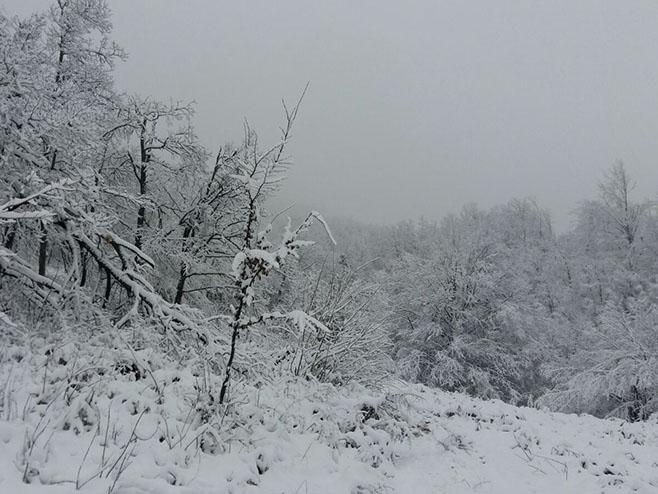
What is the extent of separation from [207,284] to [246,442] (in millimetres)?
9694

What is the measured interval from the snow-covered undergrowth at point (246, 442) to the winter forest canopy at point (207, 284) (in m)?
0.05

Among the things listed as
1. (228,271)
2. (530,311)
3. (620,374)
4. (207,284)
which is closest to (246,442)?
(228,271)

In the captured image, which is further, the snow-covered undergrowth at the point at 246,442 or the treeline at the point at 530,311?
the treeline at the point at 530,311

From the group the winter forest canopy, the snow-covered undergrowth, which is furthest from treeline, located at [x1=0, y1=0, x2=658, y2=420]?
the snow-covered undergrowth

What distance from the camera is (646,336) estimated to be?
53.0ft

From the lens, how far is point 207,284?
1346cm

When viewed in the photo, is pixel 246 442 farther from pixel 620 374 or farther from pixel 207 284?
pixel 620 374

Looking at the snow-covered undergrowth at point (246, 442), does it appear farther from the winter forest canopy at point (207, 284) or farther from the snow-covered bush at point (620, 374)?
the snow-covered bush at point (620, 374)

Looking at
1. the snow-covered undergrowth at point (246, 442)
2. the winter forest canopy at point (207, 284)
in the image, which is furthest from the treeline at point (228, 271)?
the snow-covered undergrowth at point (246, 442)

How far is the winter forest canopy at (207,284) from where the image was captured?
4465mm

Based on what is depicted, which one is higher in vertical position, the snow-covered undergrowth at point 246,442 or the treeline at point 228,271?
the treeline at point 228,271

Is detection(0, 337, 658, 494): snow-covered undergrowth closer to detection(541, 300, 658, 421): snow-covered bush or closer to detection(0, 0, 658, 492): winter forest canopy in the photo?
detection(0, 0, 658, 492): winter forest canopy

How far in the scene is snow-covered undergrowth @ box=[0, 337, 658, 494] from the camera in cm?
323

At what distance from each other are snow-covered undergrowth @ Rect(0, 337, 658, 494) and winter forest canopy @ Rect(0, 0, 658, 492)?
0.05 meters
